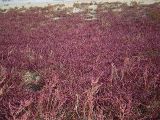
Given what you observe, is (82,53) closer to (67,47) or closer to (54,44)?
(67,47)

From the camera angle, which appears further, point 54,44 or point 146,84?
point 54,44

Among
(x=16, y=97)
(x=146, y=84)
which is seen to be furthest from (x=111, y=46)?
(x=16, y=97)

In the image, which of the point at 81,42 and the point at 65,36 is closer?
the point at 81,42

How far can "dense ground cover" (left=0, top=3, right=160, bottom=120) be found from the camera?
16.0 feet

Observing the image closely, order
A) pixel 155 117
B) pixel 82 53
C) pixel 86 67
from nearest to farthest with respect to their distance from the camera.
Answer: pixel 155 117 → pixel 86 67 → pixel 82 53

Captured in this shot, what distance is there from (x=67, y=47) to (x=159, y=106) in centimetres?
521

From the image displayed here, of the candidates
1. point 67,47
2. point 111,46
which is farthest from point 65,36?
point 111,46

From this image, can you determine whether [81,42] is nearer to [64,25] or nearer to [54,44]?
→ [54,44]

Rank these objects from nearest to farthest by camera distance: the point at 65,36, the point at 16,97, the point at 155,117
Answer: the point at 155,117 < the point at 16,97 < the point at 65,36

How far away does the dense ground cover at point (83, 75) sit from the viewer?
4.86 m

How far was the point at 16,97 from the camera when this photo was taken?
5.55 m

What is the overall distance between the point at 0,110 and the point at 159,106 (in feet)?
9.03

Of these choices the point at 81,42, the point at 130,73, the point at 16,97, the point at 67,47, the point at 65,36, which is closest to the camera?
the point at 16,97

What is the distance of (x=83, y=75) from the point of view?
654 centimetres
